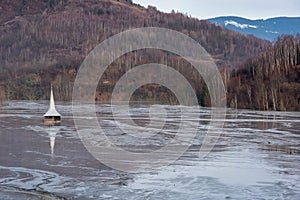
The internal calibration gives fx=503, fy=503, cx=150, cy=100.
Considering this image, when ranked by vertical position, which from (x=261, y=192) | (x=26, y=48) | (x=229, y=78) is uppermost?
(x=26, y=48)

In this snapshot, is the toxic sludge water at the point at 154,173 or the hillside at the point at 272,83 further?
the hillside at the point at 272,83

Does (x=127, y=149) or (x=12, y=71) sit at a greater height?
(x=12, y=71)

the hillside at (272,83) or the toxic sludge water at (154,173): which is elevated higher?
the hillside at (272,83)

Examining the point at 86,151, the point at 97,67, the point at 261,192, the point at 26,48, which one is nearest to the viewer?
the point at 261,192

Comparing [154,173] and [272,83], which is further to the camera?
[272,83]

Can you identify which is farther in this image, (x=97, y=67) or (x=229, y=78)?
(x=97, y=67)

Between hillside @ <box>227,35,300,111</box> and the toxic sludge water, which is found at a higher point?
hillside @ <box>227,35,300,111</box>

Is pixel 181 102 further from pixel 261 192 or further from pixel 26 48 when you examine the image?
pixel 26 48

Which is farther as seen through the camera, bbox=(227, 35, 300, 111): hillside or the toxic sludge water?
bbox=(227, 35, 300, 111): hillside

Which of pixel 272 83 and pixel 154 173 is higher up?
pixel 272 83

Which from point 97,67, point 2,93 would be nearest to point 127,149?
point 2,93

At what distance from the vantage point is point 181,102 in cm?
9069

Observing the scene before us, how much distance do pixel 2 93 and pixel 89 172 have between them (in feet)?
333

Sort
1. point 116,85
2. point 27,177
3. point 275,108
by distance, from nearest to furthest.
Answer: point 27,177, point 275,108, point 116,85
